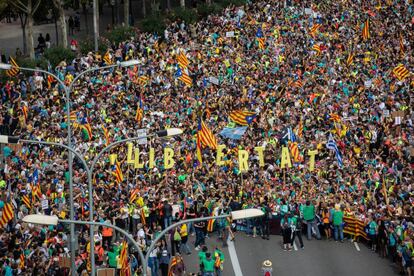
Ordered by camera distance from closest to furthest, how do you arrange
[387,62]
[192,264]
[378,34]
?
[192,264] → [387,62] → [378,34]

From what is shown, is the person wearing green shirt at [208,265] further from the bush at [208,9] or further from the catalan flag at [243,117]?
the bush at [208,9]

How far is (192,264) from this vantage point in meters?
37.2

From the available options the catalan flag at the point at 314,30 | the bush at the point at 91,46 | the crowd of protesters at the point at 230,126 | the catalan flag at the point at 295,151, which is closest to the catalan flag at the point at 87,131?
the crowd of protesters at the point at 230,126

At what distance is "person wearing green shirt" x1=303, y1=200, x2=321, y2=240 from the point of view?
38719 millimetres

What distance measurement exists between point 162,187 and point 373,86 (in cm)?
1591

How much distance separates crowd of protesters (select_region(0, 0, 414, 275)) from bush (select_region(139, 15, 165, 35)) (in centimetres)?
76

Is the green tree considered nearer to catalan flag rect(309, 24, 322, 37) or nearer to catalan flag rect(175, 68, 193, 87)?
catalan flag rect(175, 68, 193, 87)

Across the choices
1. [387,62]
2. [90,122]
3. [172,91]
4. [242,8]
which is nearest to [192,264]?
[90,122]

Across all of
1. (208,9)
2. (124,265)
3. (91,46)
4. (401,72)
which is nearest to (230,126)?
(401,72)

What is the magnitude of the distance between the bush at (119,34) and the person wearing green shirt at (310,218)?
25.7 metres

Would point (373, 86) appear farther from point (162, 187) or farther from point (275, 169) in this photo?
point (162, 187)

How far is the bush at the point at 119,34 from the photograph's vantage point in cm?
6265

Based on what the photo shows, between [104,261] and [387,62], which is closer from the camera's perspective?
[104,261]

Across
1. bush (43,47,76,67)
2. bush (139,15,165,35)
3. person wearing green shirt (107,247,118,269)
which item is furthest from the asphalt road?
bush (139,15,165,35)
